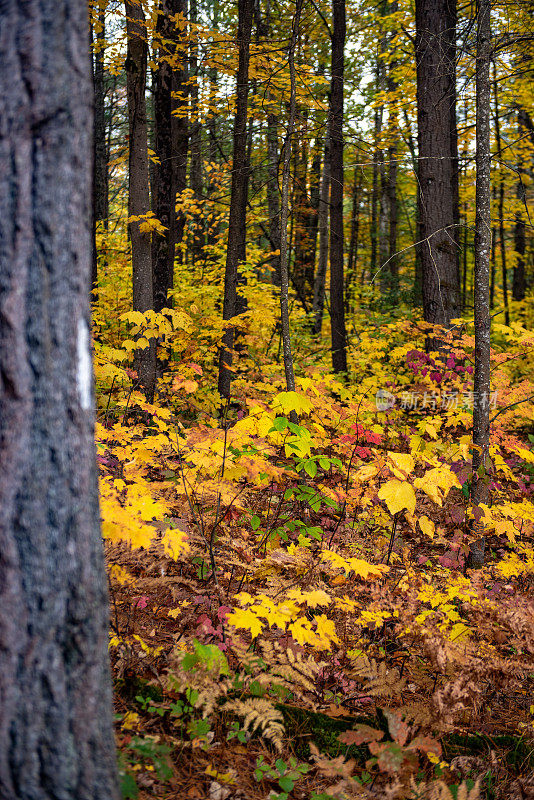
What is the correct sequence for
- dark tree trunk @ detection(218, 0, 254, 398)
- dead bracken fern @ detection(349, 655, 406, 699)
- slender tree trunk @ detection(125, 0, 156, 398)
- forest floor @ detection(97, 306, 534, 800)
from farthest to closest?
dark tree trunk @ detection(218, 0, 254, 398), slender tree trunk @ detection(125, 0, 156, 398), dead bracken fern @ detection(349, 655, 406, 699), forest floor @ detection(97, 306, 534, 800)

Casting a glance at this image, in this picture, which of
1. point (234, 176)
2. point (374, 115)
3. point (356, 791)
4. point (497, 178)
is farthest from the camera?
point (374, 115)

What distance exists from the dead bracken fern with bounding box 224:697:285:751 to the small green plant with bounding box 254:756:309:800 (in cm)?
8

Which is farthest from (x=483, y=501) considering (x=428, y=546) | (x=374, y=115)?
(x=374, y=115)

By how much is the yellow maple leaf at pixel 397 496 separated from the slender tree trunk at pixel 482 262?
1.40 metres

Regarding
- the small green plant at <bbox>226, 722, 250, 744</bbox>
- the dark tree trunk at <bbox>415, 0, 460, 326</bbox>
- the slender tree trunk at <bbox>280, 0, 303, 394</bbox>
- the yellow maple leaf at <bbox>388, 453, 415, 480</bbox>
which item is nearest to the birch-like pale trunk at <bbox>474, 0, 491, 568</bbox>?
the yellow maple leaf at <bbox>388, 453, 415, 480</bbox>

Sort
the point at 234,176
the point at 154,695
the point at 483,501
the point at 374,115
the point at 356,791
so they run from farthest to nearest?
1. the point at 374,115
2. the point at 234,176
3. the point at 483,501
4. the point at 154,695
5. the point at 356,791

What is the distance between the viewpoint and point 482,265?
13.7 feet

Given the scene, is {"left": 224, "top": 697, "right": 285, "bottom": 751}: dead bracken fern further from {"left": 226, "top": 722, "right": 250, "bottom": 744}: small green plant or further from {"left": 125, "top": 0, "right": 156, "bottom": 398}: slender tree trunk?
{"left": 125, "top": 0, "right": 156, "bottom": 398}: slender tree trunk

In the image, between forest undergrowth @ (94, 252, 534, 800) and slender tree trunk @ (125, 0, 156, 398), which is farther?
slender tree trunk @ (125, 0, 156, 398)

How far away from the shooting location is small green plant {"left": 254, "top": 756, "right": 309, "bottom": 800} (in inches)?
83.9

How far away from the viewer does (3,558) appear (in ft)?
4.32

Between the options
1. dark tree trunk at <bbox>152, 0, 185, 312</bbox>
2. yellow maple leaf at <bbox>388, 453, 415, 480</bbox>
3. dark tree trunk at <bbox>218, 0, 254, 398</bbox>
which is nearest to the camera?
yellow maple leaf at <bbox>388, 453, 415, 480</bbox>

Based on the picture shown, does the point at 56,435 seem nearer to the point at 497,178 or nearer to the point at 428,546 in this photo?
the point at 428,546

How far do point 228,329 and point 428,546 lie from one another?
4.53 meters
